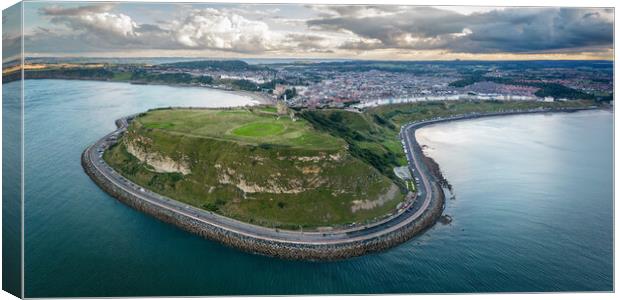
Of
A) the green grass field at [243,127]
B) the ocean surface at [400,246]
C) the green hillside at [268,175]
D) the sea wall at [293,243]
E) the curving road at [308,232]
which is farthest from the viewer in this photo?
the green grass field at [243,127]

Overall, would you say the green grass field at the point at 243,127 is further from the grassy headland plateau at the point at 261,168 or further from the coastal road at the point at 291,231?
the coastal road at the point at 291,231

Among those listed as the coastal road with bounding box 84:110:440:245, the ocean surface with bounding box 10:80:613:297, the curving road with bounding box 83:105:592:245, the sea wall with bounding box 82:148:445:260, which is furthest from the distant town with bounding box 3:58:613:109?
the sea wall with bounding box 82:148:445:260

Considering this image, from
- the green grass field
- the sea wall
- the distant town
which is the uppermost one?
the distant town

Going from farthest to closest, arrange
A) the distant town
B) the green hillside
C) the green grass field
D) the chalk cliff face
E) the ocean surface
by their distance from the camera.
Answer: the distant town < the chalk cliff face < the green grass field < the green hillside < the ocean surface

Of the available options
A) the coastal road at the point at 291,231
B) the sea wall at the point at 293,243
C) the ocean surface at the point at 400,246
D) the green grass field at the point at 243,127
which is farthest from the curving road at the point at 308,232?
the green grass field at the point at 243,127

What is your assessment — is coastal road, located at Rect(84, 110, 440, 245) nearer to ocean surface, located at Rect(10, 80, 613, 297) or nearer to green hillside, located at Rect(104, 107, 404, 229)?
green hillside, located at Rect(104, 107, 404, 229)

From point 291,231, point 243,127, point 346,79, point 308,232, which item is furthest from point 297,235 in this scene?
point 346,79
